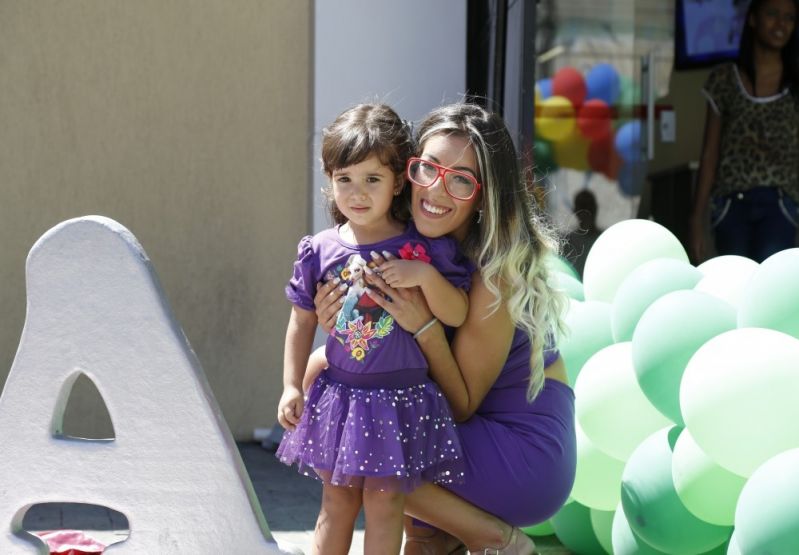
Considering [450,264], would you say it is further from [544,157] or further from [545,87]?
[545,87]

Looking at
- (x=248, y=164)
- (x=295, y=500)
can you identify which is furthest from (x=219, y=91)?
(x=295, y=500)

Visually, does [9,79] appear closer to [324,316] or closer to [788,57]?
[324,316]

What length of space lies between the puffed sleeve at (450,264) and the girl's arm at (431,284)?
26 mm

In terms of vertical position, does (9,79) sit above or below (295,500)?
above

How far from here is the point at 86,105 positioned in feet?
17.0

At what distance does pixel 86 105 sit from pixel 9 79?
34cm

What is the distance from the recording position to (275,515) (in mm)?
4152

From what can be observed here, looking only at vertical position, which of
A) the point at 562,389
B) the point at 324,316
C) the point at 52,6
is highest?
the point at 52,6

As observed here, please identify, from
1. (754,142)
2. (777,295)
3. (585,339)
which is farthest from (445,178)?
(754,142)

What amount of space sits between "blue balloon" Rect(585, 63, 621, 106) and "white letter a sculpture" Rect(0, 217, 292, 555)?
4125 millimetres

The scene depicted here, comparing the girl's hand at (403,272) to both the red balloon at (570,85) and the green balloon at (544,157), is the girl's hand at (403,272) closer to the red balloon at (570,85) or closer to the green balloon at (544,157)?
the green balloon at (544,157)

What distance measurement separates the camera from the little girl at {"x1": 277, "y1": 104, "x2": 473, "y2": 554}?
2.59 m

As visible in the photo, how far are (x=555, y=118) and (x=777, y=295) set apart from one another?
3.31 m

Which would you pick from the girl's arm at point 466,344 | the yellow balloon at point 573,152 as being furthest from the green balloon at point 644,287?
the yellow balloon at point 573,152
